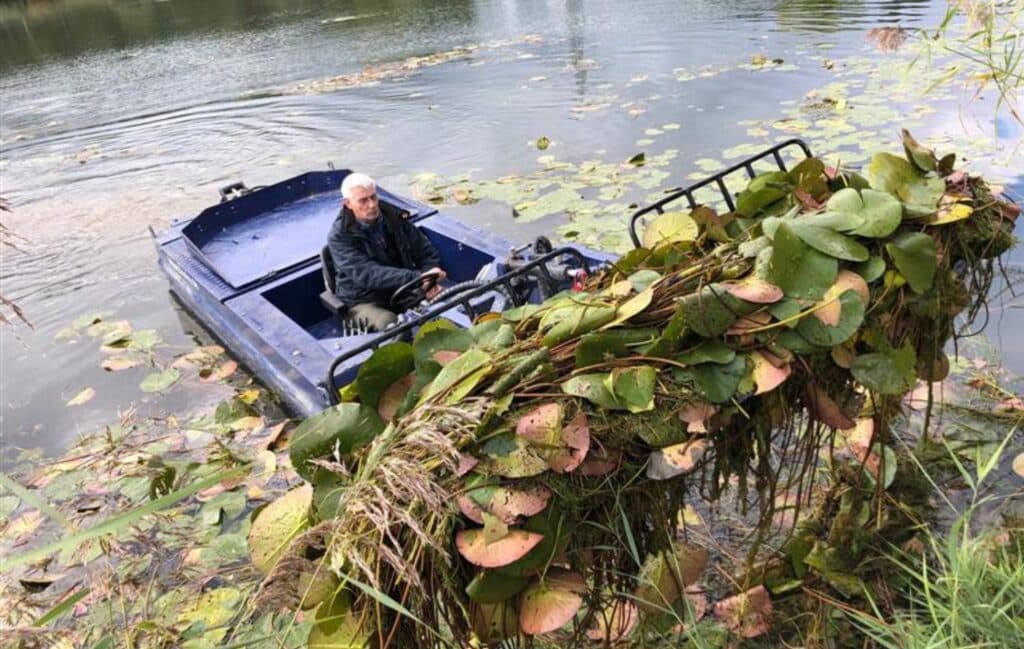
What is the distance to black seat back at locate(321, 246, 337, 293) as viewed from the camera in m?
4.53

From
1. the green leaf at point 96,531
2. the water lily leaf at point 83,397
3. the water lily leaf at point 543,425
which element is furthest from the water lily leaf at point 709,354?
the water lily leaf at point 83,397

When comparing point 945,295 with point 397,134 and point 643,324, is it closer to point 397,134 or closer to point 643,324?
point 643,324

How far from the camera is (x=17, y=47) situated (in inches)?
672

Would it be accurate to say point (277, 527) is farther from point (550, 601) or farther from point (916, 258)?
point (916, 258)

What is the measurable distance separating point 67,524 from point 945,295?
6.83 ft

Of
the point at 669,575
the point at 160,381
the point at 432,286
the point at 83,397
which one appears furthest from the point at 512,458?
the point at 83,397

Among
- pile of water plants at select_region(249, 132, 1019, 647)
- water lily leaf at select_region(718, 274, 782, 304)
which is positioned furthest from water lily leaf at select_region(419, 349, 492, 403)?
water lily leaf at select_region(718, 274, 782, 304)

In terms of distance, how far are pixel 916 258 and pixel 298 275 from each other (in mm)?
3970

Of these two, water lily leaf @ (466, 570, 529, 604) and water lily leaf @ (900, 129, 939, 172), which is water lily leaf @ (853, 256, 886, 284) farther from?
water lily leaf @ (466, 570, 529, 604)

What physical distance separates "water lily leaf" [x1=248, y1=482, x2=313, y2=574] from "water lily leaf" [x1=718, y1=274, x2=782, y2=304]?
3.41 feet

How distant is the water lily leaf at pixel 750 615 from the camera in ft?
8.25

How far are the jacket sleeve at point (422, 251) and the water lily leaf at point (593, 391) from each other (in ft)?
10.7

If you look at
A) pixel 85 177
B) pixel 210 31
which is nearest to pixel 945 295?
pixel 85 177

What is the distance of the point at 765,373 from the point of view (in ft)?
5.13
